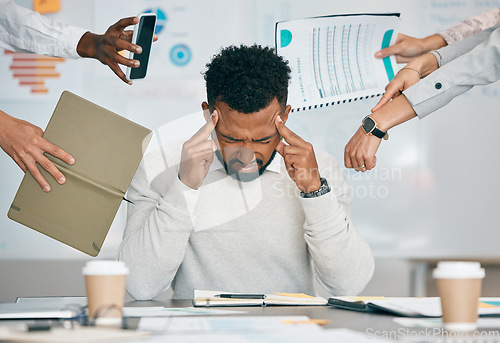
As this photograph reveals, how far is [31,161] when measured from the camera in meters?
1.30

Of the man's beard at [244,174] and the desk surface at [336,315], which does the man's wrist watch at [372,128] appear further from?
the desk surface at [336,315]

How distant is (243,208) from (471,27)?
1.02 m

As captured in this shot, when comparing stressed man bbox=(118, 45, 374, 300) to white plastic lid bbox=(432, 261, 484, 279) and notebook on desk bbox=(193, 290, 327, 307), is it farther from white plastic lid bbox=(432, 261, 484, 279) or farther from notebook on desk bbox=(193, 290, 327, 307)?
white plastic lid bbox=(432, 261, 484, 279)

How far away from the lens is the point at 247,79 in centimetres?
139

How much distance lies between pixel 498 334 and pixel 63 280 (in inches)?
68.0

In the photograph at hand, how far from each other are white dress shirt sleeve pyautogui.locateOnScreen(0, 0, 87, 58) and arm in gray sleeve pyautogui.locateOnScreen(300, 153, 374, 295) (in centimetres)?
92

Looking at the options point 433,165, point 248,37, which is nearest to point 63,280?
point 248,37

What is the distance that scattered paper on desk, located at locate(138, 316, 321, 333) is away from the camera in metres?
0.73

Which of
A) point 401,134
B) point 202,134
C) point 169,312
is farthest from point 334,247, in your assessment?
point 401,134

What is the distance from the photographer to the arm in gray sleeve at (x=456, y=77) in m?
1.36

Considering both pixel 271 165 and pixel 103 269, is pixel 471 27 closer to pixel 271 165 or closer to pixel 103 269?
pixel 271 165

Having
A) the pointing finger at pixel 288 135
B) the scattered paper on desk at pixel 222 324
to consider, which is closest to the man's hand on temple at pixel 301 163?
the pointing finger at pixel 288 135

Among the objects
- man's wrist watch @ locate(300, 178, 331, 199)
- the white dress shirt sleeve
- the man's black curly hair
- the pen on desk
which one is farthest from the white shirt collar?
the white dress shirt sleeve

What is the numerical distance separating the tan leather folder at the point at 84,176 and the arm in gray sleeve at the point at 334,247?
416 millimetres
